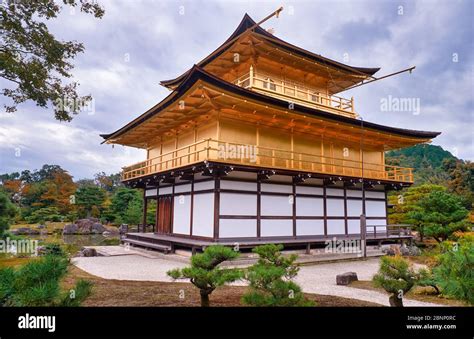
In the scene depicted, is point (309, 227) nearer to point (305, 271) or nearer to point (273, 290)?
point (305, 271)

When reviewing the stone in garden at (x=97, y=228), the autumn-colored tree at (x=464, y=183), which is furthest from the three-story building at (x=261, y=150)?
the stone in garden at (x=97, y=228)

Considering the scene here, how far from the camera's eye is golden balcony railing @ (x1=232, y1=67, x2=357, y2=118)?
16286 millimetres

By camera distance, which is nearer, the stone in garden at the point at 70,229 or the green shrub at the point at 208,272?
the green shrub at the point at 208,272

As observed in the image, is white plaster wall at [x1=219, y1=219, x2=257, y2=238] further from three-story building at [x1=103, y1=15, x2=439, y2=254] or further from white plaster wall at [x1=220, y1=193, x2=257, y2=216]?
white plaster wall at [x1=220, y1=193, x2=257, y2=216]

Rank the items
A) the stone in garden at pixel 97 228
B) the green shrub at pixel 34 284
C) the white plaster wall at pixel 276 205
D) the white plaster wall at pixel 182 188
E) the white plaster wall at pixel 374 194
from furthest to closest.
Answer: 1. the stone in garden at pixel 97 228
2. the white plaster wall at pixel 374 194
3. the white plaster wall at pixel 182 188
4. the white plaster wall at pixel 276 205
5. the green shrub at pixel 34 284

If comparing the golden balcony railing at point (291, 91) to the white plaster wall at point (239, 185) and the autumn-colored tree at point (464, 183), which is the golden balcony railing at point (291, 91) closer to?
the white plaster wall at point (239, 185)

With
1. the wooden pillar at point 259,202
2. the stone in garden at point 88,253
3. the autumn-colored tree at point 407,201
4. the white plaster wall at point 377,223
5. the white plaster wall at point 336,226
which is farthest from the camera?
the autumn-colored tree at point 407,201

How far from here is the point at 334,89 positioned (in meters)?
21.9

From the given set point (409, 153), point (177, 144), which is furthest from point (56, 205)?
point (409, 153)

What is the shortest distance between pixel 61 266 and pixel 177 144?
1402cm

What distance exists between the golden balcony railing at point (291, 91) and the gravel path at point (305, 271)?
9.16 m

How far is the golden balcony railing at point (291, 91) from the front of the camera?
53.4 ft

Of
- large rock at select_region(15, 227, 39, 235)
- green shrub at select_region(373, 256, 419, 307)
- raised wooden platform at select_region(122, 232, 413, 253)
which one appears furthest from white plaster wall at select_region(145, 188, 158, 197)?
large rock at select_region(15, 227, 39, 235)

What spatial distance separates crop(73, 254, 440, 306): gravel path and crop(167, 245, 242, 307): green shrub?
3661mm
